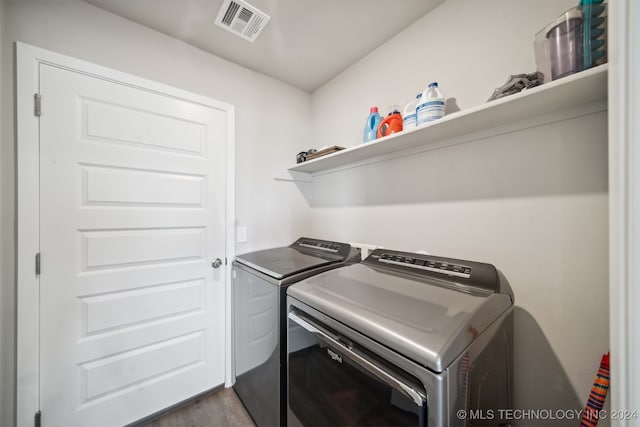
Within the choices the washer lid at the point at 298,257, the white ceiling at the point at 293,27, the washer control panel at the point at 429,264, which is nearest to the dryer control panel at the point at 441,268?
the washer control panel at the point at 429,264

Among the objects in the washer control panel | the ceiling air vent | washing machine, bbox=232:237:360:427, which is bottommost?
washing machine, bbox=232:237:360:427

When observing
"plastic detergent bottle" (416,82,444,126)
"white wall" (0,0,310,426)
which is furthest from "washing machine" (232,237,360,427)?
"plastic detergent bottle" (416,82,444,126)

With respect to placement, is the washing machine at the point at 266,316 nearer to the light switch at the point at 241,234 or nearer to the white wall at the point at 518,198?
the light switch at the point at 241,234

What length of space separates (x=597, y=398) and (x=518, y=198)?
761 millimetres

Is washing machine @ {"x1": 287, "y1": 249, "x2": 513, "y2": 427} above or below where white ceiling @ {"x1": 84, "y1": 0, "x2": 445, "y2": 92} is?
below

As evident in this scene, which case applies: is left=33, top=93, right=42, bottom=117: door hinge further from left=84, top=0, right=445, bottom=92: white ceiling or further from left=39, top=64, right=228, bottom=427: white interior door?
left=84, top=0, right=445, bottom=92: white ceiling

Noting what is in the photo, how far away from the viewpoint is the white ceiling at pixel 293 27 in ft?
4.34

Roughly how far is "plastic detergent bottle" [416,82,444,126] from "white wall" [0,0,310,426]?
4.37 feet

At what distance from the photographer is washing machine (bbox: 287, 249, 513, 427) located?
0.62m

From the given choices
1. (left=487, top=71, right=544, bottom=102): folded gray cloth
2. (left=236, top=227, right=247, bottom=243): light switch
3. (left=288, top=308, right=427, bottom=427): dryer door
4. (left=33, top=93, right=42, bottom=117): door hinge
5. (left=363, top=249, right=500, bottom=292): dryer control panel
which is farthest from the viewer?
(left=236, top=227, right=247, bottom=243): light switch

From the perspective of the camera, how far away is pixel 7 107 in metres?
1.11

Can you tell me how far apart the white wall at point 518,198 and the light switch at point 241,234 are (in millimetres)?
1124

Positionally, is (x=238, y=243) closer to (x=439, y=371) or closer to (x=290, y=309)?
(x=290, y=309)

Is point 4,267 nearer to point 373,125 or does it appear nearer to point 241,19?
point 241,19
